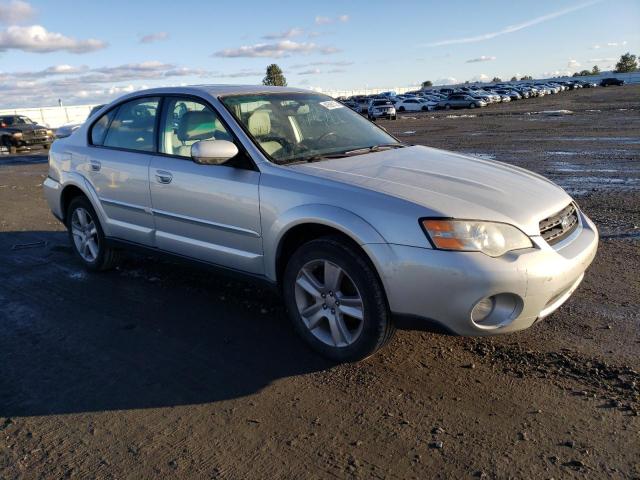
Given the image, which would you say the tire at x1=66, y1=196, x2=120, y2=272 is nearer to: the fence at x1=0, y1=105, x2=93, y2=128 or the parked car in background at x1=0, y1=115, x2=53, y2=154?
the parked car in background at x1=0, y1=115, x2=53, y2=154

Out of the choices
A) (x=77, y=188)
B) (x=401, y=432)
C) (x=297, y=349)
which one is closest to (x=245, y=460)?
(x=401, y=432)

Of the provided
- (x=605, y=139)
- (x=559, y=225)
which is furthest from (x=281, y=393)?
(x=605, y=139)

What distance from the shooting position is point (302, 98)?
15.6 feet

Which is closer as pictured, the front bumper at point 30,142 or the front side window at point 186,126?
the front side window at point 186,126

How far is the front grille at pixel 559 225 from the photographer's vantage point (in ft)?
10.8

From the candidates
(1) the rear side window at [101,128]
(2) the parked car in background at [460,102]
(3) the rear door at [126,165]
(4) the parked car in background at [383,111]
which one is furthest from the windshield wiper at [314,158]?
(2) the parked car in background at [460,102]

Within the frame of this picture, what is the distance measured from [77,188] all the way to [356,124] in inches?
111

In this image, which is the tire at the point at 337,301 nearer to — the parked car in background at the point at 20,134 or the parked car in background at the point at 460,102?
the parked car in background at the point at 20,134

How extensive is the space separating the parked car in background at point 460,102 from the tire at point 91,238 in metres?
48.1

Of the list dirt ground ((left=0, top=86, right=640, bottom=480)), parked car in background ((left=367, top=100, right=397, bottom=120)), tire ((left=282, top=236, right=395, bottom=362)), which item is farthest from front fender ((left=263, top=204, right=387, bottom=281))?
parked car in background ((left=367, top=100, right=397, bottom=120))

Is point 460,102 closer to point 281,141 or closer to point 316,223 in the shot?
point 281,141

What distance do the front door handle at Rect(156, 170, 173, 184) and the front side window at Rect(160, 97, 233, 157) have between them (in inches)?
7.0

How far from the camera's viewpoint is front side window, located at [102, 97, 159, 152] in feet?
15.5

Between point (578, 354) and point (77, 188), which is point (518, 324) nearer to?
point (578, 354)
